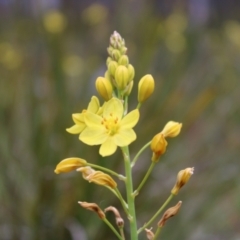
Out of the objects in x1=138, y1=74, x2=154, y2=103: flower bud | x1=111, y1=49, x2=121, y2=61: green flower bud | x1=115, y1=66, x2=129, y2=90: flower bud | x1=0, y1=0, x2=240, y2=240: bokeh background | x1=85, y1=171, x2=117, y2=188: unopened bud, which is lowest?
x1=0, y1=0, x2=240, y2=240: bokeh background

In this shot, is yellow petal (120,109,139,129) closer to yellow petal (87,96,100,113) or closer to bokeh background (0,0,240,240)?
yellow petal (87,96,100,113)

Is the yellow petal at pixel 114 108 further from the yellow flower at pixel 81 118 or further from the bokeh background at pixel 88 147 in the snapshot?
the bokeh background at pixel 88 147

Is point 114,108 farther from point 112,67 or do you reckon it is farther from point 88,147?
point 88,147

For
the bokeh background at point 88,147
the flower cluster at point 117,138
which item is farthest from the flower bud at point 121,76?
the bokeh background at point 88,147

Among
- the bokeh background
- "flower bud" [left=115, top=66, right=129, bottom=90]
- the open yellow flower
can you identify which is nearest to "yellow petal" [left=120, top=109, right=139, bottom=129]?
the open yellow flower

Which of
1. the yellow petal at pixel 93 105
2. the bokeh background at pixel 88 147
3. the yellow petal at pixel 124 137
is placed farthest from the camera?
the bokeh background at pixel 88 147

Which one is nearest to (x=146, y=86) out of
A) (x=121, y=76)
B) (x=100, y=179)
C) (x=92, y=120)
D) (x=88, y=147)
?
(x=121, y=76)
